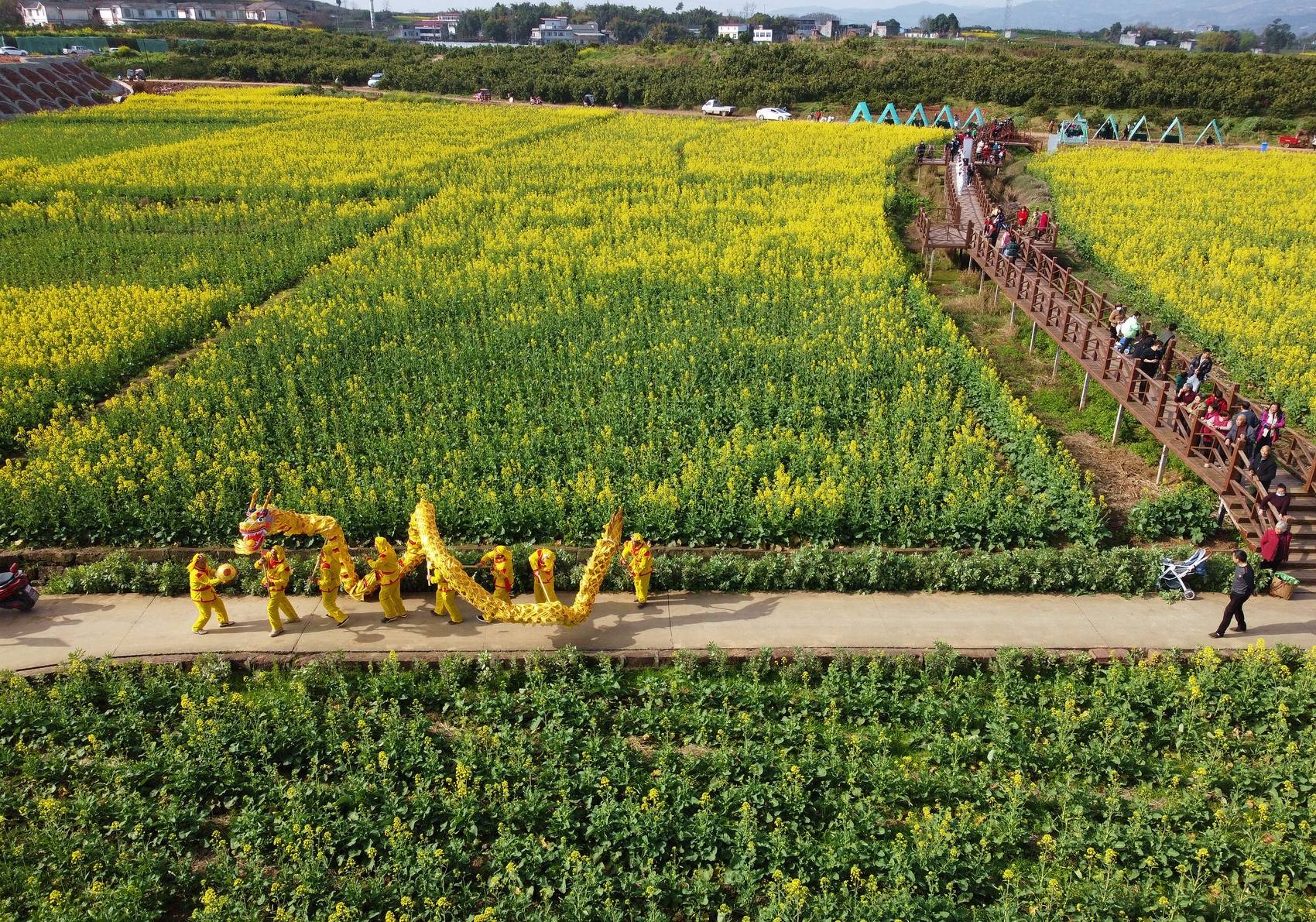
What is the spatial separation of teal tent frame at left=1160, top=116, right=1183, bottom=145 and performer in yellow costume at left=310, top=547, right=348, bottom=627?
58141 mm

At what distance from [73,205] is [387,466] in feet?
88.0

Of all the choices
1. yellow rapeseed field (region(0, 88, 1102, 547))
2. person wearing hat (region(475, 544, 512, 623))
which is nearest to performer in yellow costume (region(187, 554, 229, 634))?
yellow rapeseed field (region(0, 88, 1102, 547))

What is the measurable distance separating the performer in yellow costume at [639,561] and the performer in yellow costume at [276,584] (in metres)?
4.70

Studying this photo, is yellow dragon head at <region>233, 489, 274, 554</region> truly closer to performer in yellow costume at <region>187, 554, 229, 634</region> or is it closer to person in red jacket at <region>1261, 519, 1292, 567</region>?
performer in yellow costume at <region>187, 554, 229, 634</region>

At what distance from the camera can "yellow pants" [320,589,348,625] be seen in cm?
1202

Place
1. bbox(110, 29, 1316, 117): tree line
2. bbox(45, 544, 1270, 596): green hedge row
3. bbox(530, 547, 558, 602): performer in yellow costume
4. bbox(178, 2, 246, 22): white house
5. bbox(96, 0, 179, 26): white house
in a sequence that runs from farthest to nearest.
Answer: bbox(178, 2, 246, 22): white house
bbox(96, 0, 179, 26): white house
bbox(110, 29, 1316, 117): tree line
bbox(45, 544, 1270, 596): green hedge row
bbox(530, 547, 558, 602): performer in yellow costume

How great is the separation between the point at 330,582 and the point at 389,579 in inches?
31.6

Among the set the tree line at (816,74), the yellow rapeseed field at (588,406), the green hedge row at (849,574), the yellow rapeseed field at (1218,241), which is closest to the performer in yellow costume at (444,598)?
the green hedge row at (849,574)

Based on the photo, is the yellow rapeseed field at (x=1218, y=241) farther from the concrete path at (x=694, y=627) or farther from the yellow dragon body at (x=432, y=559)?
the yellow dragon body at (x=432, y=559)

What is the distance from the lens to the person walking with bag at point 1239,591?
1131cm

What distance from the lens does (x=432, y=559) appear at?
11.8 metres

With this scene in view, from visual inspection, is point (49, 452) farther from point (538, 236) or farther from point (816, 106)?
point (816, 106)

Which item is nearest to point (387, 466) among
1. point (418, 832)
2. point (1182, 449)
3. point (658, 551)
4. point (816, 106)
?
point (658, 551)

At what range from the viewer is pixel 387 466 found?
15828 mm
